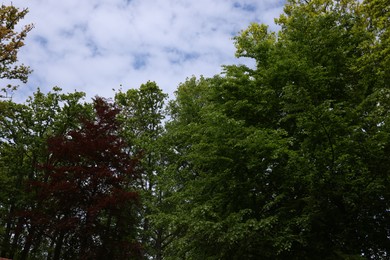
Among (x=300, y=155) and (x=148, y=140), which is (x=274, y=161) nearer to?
(x=300, y=155)

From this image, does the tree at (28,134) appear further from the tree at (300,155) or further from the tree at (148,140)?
the tree at (300,155)

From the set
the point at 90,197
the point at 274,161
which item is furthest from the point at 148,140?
the point at 274,161

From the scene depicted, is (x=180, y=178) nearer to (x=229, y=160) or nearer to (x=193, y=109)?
(x=193, y=109)

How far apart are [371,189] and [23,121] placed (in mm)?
22124

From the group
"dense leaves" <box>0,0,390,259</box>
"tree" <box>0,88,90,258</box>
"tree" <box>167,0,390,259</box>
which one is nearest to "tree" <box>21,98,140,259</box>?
"dense leaves" <box>0,0,390,259</box>

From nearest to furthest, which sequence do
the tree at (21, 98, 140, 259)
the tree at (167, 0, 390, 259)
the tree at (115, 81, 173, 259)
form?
the tree at (167, 0, 390, 259), the tree at (21, 98, 140, 259), the tree at (115, 81, 173, 259)

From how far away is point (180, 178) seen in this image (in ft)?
56.4

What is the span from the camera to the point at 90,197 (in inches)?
587

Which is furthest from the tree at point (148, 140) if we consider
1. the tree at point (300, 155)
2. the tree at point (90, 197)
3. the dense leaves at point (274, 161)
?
the tree at point (300, 155)

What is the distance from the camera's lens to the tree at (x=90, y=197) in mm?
14320

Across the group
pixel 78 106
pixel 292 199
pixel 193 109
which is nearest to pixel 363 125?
pixel 292 199

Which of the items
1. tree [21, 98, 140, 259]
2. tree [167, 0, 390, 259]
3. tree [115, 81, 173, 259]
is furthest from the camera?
tree [115, 81, 173, 259]

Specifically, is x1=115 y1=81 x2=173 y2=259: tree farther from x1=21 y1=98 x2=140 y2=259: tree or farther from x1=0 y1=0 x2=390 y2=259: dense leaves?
x1=21 y1=98 x2=140 y2=259: tree

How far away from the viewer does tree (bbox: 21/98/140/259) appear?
14320 mm
